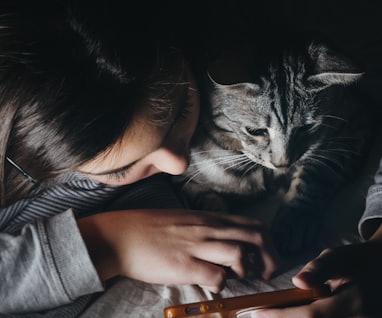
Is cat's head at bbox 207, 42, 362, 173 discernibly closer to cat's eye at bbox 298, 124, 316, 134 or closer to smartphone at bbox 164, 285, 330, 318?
cat's eye at bbox 298, 124, 316, 134

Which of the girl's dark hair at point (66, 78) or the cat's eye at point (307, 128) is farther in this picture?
the cat's eye at point (307, 128)

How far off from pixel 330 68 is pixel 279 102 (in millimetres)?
68

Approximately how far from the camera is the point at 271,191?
539 millimetres

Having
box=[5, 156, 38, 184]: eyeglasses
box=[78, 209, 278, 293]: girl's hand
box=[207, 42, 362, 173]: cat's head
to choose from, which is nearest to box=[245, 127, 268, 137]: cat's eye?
box=[207, 42, 362, 173]: cat's head

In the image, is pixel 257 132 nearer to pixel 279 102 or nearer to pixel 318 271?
pixel 279 102

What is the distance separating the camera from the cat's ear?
486mm

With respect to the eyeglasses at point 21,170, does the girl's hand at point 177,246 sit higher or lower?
lower

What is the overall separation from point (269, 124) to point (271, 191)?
0.08 m

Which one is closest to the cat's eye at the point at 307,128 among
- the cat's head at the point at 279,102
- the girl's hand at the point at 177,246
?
the cat's head at the point at 279,102

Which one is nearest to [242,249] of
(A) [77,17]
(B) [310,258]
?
(B) [310,258]

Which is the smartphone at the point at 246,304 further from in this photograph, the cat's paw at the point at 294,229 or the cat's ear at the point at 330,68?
the cat's ear at the point at 330,68

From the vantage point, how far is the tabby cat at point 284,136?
1.64 feet

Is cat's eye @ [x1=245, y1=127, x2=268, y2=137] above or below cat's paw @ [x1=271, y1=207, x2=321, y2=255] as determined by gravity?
above

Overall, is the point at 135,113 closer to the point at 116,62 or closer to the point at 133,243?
the point at 116,62
